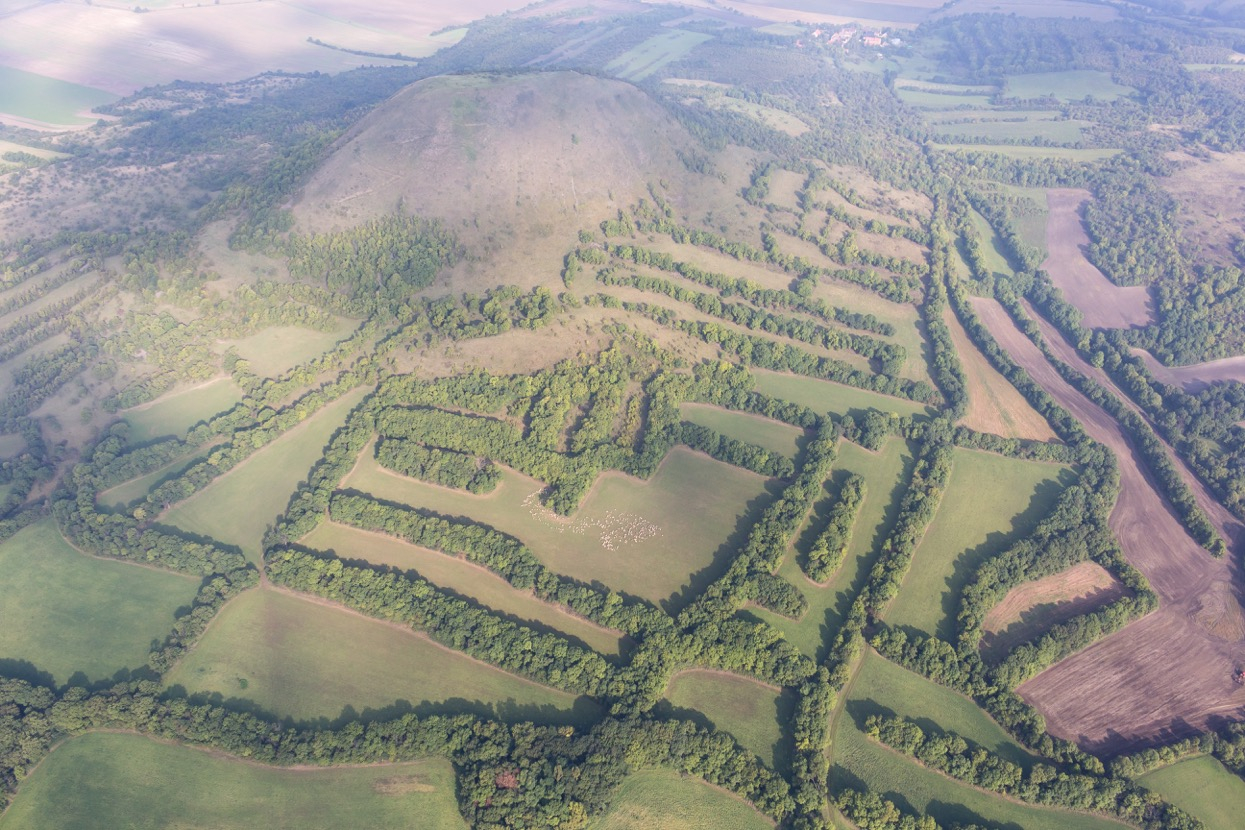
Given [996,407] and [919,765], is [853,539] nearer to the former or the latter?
[919,765]

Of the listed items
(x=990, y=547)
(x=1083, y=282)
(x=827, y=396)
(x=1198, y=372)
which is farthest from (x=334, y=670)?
(x=1083, y=282)

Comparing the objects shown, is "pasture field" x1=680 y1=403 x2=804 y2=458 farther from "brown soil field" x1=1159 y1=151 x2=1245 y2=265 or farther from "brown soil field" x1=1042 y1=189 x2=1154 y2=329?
"brown soil field" x1=1159 y1=151 x2=1245 y2=265

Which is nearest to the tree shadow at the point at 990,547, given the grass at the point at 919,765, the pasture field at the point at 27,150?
the grass at the point at 919,765

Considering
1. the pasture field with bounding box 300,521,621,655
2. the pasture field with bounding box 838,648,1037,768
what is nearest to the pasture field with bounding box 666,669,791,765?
the pasture field with bounding box 838,648,1037,768

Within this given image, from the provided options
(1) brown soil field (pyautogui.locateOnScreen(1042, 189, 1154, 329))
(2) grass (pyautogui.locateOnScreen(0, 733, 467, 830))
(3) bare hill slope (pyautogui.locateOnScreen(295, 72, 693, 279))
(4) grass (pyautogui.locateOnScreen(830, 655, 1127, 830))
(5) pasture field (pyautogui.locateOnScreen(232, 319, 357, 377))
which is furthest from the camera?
(3) bare hill slope (pyautogui.locateOnScreen(295, 72, 693, 279))

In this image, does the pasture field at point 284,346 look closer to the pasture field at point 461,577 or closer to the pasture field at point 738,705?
the pasture field at point 461,577
